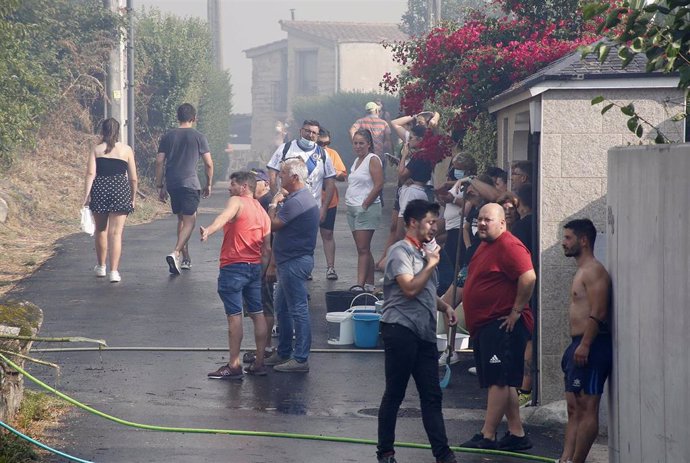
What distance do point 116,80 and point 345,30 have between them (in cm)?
4476

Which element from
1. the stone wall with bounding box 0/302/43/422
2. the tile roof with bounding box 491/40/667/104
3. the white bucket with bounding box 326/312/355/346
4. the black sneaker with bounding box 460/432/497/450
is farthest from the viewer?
the white bucket with bounding box 326/312/355/346

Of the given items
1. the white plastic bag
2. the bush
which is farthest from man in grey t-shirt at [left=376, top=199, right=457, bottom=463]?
the bush

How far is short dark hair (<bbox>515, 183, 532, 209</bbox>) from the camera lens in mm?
9484

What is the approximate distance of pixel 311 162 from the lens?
13.4 m

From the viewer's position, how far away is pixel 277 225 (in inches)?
394

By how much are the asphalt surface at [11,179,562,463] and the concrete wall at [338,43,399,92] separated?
51.9 metres

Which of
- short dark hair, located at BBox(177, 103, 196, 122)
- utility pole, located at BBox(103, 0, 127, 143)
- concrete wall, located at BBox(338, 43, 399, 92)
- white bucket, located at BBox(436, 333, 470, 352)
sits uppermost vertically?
concrete wall, located at BBox(338, 43, 399, 92)

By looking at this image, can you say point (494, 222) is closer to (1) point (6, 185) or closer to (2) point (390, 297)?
(2) point (390, 297)

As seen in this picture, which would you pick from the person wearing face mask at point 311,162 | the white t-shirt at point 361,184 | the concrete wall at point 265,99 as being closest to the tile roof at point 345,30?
the concrete wall at point 265,99

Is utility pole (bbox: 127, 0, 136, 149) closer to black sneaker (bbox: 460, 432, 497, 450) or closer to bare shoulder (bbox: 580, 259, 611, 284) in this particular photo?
black sneaker (bbox: 460, 432, 497, 450)

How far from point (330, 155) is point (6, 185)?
8672 mm

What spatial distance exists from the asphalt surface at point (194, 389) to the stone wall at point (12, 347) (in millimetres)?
392

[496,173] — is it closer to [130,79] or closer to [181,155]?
[181,155]

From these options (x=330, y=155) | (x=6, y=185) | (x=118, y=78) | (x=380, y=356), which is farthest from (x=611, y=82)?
(x=118, y=78)
